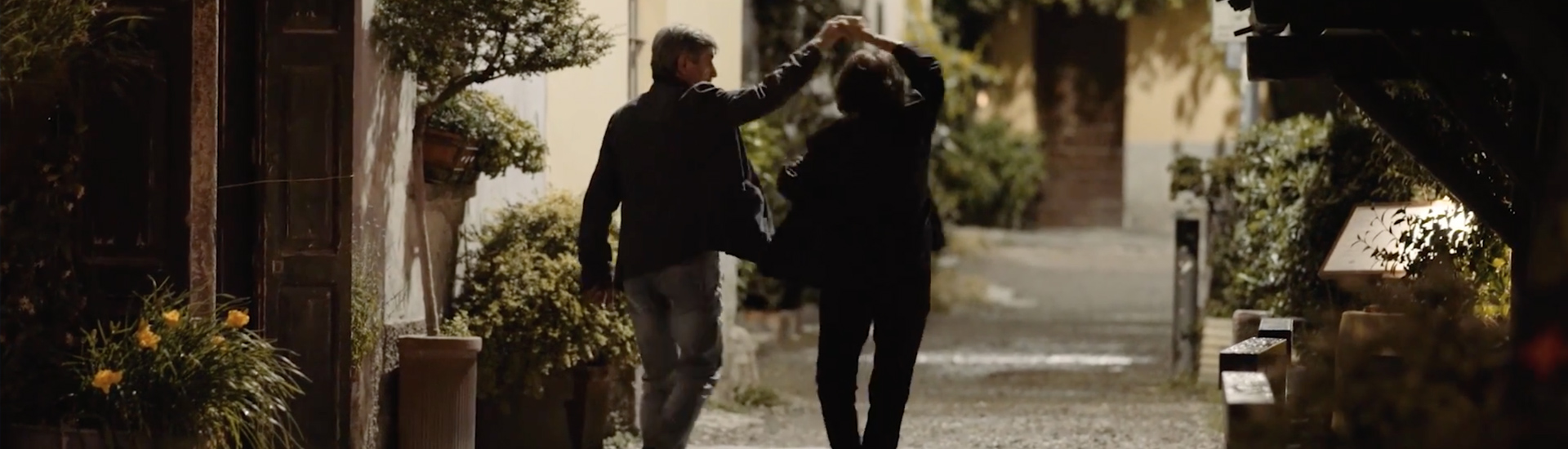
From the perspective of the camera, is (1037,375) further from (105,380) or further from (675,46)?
(105,380)

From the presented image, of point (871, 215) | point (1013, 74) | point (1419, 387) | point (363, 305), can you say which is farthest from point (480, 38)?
point (1013, 74)

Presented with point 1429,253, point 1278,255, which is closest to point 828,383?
point 1429,253

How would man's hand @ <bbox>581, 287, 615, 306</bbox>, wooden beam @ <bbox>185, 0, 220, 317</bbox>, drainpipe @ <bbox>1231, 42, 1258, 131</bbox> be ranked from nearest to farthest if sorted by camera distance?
1. wooden beam @ <bbox>185, 0, 220, 317</bbox>
2. man's hand @ <bbox>581, 287, 615, 306</bbox>
3. drainpipe @ <bbox>1231, 42, 1258, 131</bbox>

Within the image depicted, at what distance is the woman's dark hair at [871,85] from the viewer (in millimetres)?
5965

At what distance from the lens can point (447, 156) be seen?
7.13 metres

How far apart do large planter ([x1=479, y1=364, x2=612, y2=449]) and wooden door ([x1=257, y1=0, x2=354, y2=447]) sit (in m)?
1.22

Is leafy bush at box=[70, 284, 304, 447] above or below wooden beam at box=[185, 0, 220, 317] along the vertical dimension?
below

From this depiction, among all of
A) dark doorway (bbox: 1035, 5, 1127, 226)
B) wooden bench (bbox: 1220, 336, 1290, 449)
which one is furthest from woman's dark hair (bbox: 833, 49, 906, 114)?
dark doorway (bbox: 1035, 5, 1127, 226)

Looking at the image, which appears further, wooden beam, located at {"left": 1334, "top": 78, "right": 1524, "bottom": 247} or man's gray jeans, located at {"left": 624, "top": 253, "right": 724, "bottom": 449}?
man's gray jeans, located at {"left": 624, "top": 253, "right": 724, "bottom": 449}

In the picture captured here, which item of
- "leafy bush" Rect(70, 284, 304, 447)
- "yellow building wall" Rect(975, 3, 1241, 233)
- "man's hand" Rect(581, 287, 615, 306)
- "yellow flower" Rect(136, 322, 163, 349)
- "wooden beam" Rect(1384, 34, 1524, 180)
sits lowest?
"leafy bush" Rect(70, 284, 304, 447)

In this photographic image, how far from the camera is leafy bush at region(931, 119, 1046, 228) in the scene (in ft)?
78.1

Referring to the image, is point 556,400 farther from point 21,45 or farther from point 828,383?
point 21,45

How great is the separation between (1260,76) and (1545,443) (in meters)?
2.25

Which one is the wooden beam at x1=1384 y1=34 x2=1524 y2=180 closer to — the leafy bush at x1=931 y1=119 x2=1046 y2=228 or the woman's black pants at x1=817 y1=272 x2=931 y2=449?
the woman's black pants at x1=817 y1=272 x2=931 y2=449
